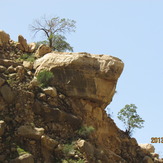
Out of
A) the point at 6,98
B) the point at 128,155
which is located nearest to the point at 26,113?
the point at 6,98

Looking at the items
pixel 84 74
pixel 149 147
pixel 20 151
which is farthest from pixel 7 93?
pixel 149 147

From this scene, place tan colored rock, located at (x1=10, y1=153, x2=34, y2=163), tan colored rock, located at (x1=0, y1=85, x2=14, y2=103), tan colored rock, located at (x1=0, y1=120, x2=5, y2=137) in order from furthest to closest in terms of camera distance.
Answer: tan colored rock, located at (x1=0, y1=85, x2=14, y2=103), tan colored rock, located at (x1=0, y1=120, x2=5, y2=137), tan colored rock, located at (x1=10, y1=153, x2=34, y2=163)

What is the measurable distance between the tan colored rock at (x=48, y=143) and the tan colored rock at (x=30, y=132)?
209 millimetres

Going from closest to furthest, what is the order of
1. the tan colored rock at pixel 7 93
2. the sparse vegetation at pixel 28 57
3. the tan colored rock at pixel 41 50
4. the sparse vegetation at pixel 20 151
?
the sparse vegetation at pixel 20 151
the tan colored rock at pixel 7 93
the sparse vegetation at pixel 28 57
the tan colored rock at pixel 41 50

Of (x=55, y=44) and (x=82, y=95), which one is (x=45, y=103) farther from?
(x=55, y=44)

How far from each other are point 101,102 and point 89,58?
2.19 meters

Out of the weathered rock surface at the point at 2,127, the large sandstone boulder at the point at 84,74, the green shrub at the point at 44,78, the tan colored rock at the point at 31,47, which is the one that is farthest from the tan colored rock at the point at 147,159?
the tan colored rock at the point at 31,47

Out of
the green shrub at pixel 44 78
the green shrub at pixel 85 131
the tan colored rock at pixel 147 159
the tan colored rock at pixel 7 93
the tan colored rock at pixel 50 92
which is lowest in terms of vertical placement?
the tan colored rock at pixel 147 159

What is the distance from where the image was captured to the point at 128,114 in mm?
22016

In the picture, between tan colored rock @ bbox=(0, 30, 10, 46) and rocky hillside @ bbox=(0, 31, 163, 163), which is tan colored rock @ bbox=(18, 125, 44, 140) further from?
tan colored rock @ bbox=(0, 30, 10, 46)

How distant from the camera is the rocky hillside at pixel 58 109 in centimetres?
1577

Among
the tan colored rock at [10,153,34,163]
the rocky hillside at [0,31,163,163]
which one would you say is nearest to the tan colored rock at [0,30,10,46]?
the rocky hillside at [0,31,163,163]

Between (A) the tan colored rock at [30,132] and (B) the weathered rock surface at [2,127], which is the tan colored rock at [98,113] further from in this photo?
(B) the weathered rock surface at [2,127]

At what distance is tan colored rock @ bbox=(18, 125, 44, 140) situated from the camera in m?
15.7
